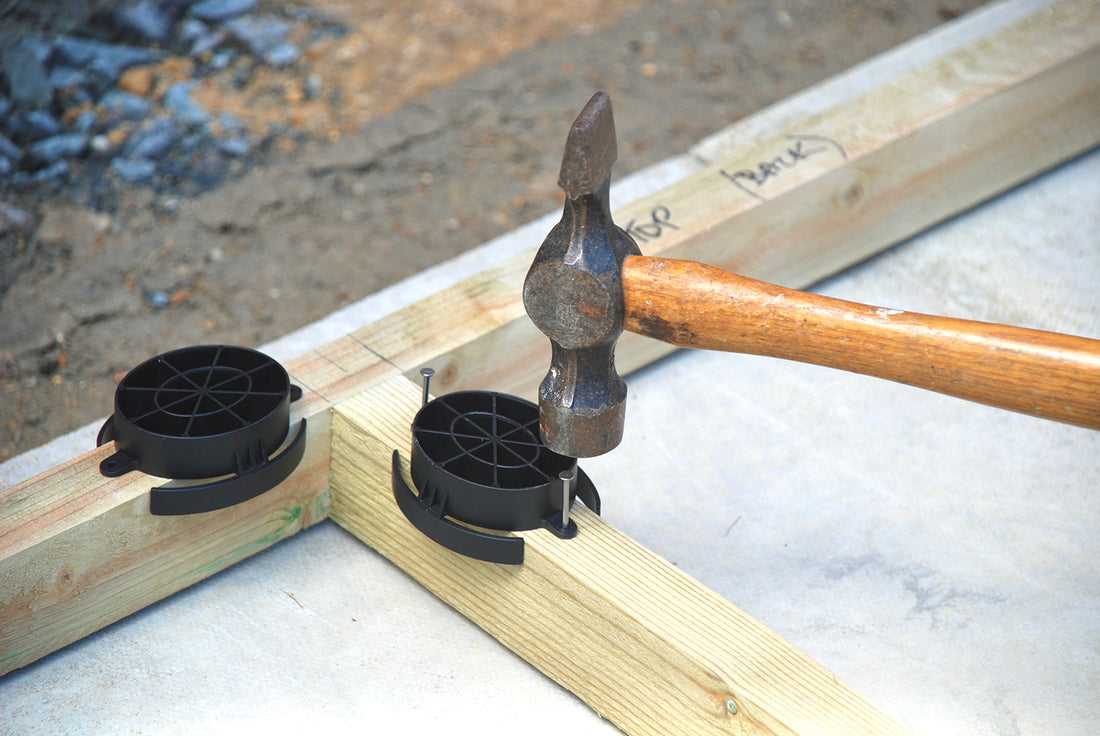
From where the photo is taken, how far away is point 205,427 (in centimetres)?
184

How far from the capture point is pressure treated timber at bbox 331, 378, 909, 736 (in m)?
1.56

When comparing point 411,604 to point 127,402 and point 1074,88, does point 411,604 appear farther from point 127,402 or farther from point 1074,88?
point 1074,88

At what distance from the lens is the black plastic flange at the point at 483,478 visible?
5.62 ft

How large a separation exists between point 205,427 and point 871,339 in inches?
41.1

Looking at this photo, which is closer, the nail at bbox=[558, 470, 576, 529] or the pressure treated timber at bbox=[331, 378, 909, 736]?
the pressure treated timber at bbox=[331, 378, 909, 736]

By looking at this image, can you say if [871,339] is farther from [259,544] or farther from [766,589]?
[259,544]

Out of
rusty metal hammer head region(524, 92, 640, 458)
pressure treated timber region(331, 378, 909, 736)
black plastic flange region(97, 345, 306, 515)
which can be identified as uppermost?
rusty metal hammer head region(524, 92, 640, 458)

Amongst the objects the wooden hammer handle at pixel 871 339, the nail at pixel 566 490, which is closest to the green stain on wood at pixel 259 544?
the nail at pixel 566 490

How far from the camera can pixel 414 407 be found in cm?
197

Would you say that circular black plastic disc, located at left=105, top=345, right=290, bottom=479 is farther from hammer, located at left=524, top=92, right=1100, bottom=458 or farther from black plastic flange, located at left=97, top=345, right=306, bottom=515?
hammer, located at left=524, top=92, right=1100, bottom=458

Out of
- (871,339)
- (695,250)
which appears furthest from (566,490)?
(695,250)

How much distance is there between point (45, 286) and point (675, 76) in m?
2.48

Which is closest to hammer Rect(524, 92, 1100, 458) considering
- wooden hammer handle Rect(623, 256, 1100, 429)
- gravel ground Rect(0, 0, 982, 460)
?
wooden hammer handle Rect(623, 256, 1100, 429)

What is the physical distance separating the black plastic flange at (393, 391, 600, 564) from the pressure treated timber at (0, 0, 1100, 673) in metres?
0.25
